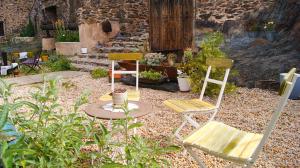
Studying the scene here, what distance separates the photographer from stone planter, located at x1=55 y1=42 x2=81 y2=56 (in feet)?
31.3

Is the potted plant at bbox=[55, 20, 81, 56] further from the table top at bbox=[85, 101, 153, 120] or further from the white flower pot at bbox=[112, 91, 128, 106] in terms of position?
the white flower pot at bbox=[112, 91, 128, 106]

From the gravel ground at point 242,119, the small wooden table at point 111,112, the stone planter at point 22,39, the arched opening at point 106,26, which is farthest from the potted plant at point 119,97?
the stone planter at point 22,39

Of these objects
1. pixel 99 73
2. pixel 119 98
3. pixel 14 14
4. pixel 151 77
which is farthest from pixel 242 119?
pixel 14 14

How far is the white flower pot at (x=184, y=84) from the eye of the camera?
5480 mm

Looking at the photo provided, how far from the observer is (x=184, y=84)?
18.1ft

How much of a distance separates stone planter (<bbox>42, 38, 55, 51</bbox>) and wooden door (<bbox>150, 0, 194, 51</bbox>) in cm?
481

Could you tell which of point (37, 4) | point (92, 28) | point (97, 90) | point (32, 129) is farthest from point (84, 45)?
point (32, 129)

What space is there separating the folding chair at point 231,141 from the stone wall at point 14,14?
1451 centimetres

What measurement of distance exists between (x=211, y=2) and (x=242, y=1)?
71cm

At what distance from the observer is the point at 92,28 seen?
A: 31.6ft

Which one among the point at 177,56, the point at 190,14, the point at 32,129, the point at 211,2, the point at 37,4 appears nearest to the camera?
the point at 32,129

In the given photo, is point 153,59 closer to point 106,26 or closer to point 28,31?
point 106,26

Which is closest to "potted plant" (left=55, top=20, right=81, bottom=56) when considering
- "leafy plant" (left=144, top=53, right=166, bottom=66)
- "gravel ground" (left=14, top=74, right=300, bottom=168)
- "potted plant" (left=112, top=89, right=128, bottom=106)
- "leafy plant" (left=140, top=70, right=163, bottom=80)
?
"gravel ground" (left=14, top=74, right=300, bottom=168)

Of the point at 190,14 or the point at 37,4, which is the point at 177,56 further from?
the point at 37,4
